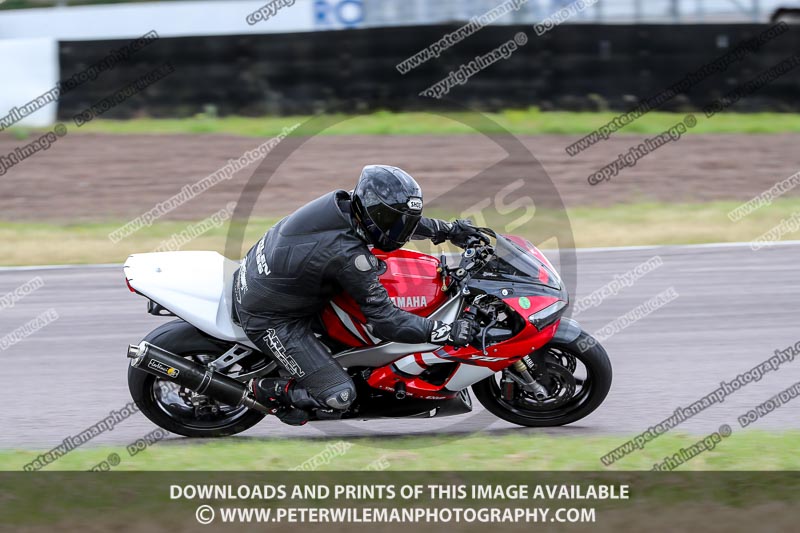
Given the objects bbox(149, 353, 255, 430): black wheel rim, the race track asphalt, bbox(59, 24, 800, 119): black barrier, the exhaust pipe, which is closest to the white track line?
the race track asphalt

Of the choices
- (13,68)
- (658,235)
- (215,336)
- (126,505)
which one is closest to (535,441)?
(215,336)

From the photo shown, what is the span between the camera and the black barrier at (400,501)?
4617 mm

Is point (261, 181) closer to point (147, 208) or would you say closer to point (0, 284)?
point (147, 208)

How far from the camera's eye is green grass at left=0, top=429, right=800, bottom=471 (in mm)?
5473

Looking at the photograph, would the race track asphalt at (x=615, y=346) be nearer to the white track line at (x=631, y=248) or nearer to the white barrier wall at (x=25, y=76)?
the white track line at (x=631, y=248)

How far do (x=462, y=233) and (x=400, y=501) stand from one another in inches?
74.0

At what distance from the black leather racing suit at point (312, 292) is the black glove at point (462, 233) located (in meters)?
0.81

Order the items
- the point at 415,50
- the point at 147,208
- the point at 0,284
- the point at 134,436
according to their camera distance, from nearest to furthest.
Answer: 1. the point at 134,436
2. the point at 0,284
3. the point at 147,208
4. the point at 415,50

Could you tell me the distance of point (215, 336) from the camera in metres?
5.77

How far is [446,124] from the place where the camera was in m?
17.2

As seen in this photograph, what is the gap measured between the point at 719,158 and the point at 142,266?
11.6 metres

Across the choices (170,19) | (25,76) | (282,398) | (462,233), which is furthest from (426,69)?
(282,398)

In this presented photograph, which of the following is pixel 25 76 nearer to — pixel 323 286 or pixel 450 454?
pixel 323 286

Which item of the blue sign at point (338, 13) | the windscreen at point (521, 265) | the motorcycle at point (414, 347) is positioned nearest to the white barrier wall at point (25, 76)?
the blue sign at point (338, 13)
